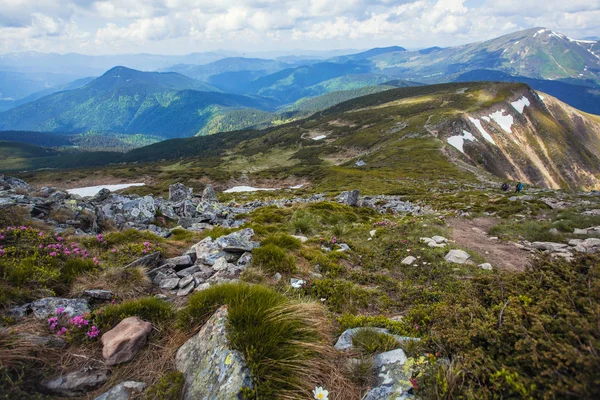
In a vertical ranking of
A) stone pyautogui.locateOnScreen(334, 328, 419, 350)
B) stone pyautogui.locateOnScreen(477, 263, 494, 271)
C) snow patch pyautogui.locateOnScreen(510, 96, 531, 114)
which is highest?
stone pyautogui.locateOnScreen(334, 328, 419, 350)

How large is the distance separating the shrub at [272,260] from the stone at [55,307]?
375 centimetres

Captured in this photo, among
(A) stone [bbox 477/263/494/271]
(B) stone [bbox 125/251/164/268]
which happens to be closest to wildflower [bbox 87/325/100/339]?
(B) stone [bbox 125/251/164/268]

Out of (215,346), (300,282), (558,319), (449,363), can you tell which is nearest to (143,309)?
(215,346)

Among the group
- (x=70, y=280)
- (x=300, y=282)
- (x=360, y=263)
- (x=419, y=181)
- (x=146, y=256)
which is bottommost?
(x=419, y=181)

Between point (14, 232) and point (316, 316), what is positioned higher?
point (14, 232)

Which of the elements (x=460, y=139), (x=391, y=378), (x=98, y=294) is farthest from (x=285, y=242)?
(x=460, y=139)

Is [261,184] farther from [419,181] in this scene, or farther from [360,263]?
[360,263]

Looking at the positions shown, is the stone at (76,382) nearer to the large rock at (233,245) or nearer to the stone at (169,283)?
the stone at (169,283)

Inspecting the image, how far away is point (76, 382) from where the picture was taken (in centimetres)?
339

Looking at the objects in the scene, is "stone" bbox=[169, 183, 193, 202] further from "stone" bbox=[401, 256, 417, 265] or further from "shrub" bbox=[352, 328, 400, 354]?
"shrub" bbox=[352, 328, 400, 354]

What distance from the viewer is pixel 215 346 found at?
11.9 feet

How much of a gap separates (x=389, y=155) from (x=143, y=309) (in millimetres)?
100847

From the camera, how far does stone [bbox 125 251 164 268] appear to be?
6.88 m

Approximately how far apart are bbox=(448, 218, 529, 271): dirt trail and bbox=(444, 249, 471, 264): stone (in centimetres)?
98
